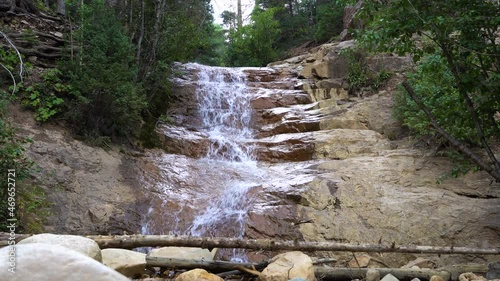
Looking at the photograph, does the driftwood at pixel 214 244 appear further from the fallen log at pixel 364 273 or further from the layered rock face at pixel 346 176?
the layered rock face at pixel 346 176

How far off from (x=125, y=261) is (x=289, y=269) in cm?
179

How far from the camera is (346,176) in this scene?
282 inches

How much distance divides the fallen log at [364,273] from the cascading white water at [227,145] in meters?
2.03

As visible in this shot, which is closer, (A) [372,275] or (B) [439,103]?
(A) [372,275]

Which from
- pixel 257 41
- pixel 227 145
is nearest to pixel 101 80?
pixel 227 145

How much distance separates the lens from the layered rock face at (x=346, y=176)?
19.4ft

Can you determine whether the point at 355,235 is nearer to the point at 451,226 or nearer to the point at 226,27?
the point at 451,226

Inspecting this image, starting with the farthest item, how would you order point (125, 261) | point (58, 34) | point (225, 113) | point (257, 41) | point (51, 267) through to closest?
point (257, 41) → point (225, 113) → point (58, 34) → point (125, 261) → point (51, 267)

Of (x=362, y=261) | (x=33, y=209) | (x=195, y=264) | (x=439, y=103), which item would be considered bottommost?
(x=362, y=261)

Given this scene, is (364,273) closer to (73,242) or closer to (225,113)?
(73,242)

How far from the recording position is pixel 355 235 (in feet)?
19.5

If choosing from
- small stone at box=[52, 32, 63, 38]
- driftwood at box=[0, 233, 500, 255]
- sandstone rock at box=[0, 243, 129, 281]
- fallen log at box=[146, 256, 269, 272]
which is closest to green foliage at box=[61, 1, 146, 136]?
small stone at box=[52, 32, 63, 38]

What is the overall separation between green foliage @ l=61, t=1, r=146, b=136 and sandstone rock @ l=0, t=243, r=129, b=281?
631 centimetres

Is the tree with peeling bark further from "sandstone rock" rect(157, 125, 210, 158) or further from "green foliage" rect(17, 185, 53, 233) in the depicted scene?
"sandstone rock" rect(157, 125, 210, 158)
